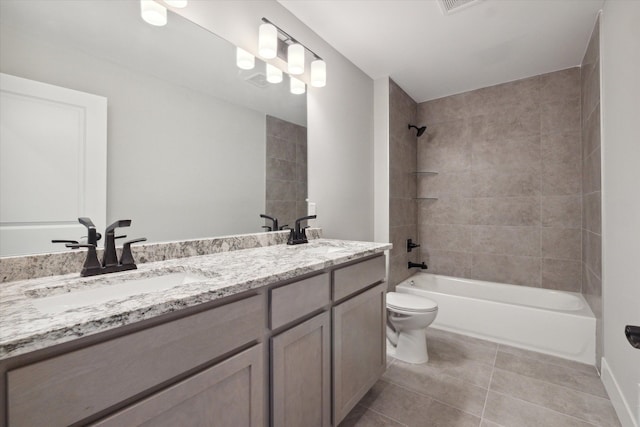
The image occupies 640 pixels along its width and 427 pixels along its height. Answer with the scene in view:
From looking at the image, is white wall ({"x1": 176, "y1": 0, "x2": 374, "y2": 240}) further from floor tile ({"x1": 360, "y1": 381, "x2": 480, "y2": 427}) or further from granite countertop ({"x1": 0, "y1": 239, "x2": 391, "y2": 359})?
floor tile ({"x1": 360, "y1": 381, "x2": 480, "y2": 427})

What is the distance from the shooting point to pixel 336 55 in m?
2.42

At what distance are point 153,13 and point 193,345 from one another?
140 cm

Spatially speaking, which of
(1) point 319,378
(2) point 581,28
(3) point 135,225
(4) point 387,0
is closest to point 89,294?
(3) point 135,225

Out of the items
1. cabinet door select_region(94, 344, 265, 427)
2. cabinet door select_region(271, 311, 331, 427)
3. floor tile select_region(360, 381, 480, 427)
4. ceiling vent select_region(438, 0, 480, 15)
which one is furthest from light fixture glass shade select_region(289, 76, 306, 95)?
floor tile select_region(360, 381, 480, 427)

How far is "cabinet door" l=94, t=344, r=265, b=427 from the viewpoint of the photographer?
0.68m

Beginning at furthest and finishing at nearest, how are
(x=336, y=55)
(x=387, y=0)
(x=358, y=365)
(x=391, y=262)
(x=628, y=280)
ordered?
(x=391, y=262) → (x=336, y=55) → (x=387, y=0) → (x=358, y=365) → (x=628, y=280)

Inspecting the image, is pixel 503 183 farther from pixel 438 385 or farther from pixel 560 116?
pixel 438 385

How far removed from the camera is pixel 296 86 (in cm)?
204

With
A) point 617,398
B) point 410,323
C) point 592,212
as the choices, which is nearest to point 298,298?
point 410,323

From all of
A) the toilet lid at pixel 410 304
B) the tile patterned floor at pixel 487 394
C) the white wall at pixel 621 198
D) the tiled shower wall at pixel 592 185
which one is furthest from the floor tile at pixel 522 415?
the tiled shower wall at pixel 592 185

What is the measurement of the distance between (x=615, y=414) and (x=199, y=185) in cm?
260

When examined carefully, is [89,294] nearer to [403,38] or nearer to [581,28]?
[403,38]

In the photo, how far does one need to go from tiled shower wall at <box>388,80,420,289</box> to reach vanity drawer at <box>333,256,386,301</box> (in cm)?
113

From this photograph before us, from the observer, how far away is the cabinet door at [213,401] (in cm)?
68
